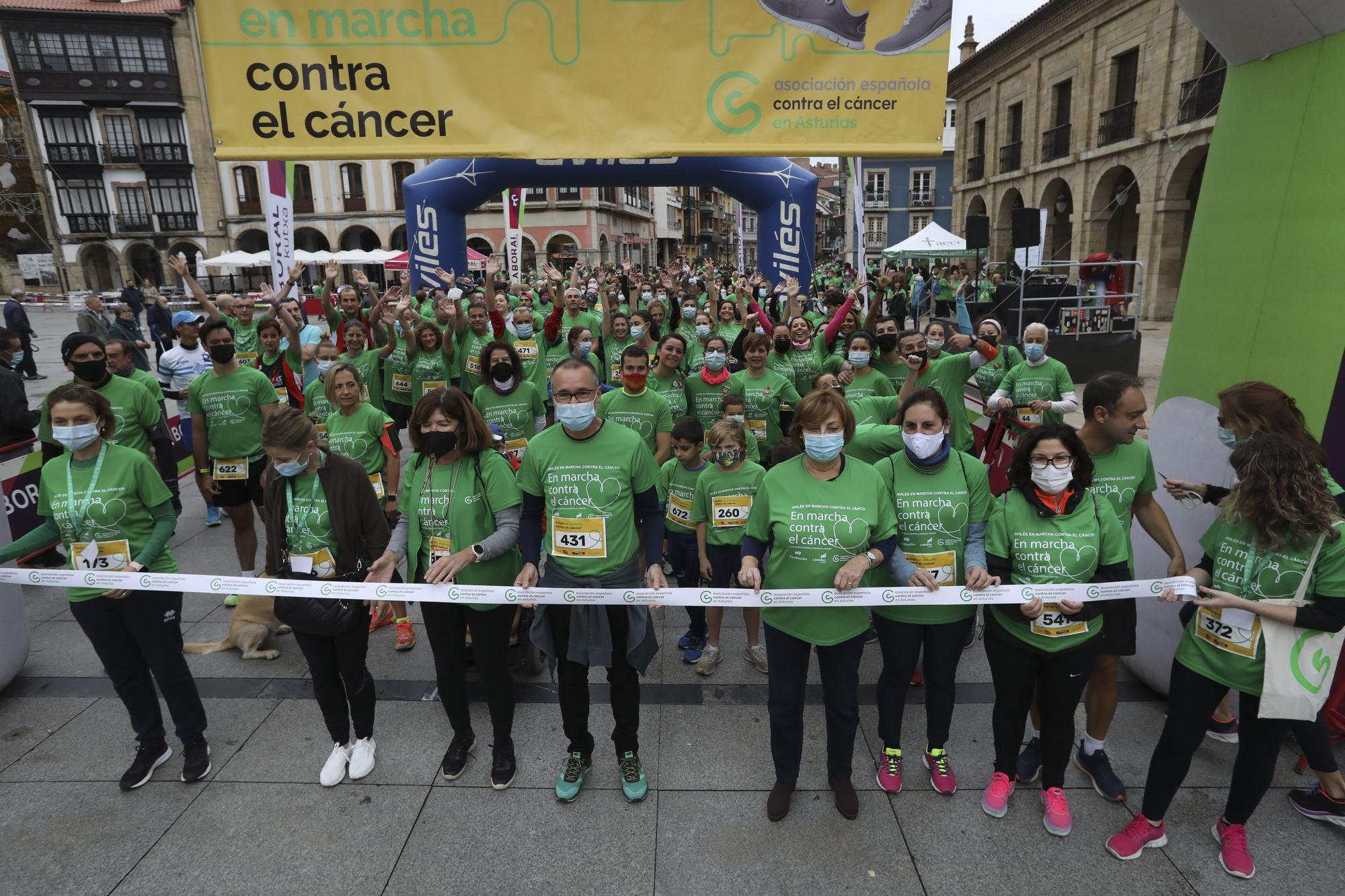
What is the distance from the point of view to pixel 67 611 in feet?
18.9

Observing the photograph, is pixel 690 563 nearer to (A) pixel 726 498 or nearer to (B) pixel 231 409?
(A) pixel 726 498

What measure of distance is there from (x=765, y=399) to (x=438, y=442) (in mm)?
3199

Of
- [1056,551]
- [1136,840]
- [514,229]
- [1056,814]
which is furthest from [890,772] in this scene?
[514,229]

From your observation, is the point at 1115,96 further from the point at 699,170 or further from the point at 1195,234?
the point at 1195,234

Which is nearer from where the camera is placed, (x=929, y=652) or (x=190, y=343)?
(x=929, y=652)

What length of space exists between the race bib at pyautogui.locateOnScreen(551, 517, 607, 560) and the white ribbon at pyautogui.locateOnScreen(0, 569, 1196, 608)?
0.17m

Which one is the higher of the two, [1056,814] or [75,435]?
[75,435]

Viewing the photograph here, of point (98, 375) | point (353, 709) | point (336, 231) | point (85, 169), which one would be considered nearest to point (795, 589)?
point (353, 709)

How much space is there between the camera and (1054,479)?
122 inches

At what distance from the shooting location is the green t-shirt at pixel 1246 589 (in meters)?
2.80

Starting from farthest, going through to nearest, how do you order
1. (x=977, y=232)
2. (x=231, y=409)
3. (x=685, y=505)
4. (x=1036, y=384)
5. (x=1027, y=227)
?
1. (x=977, y=232)
2. (x=1027, y=227)
3. (x=1036, y=384)
4. (x=231, y=409)
5. (x=685, y=505)

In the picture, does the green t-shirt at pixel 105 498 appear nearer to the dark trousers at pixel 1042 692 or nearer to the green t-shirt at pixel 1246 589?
the dark trousers at pixel 1042 692

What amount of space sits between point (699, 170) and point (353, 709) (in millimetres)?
10032

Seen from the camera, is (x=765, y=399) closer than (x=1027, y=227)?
Yes
